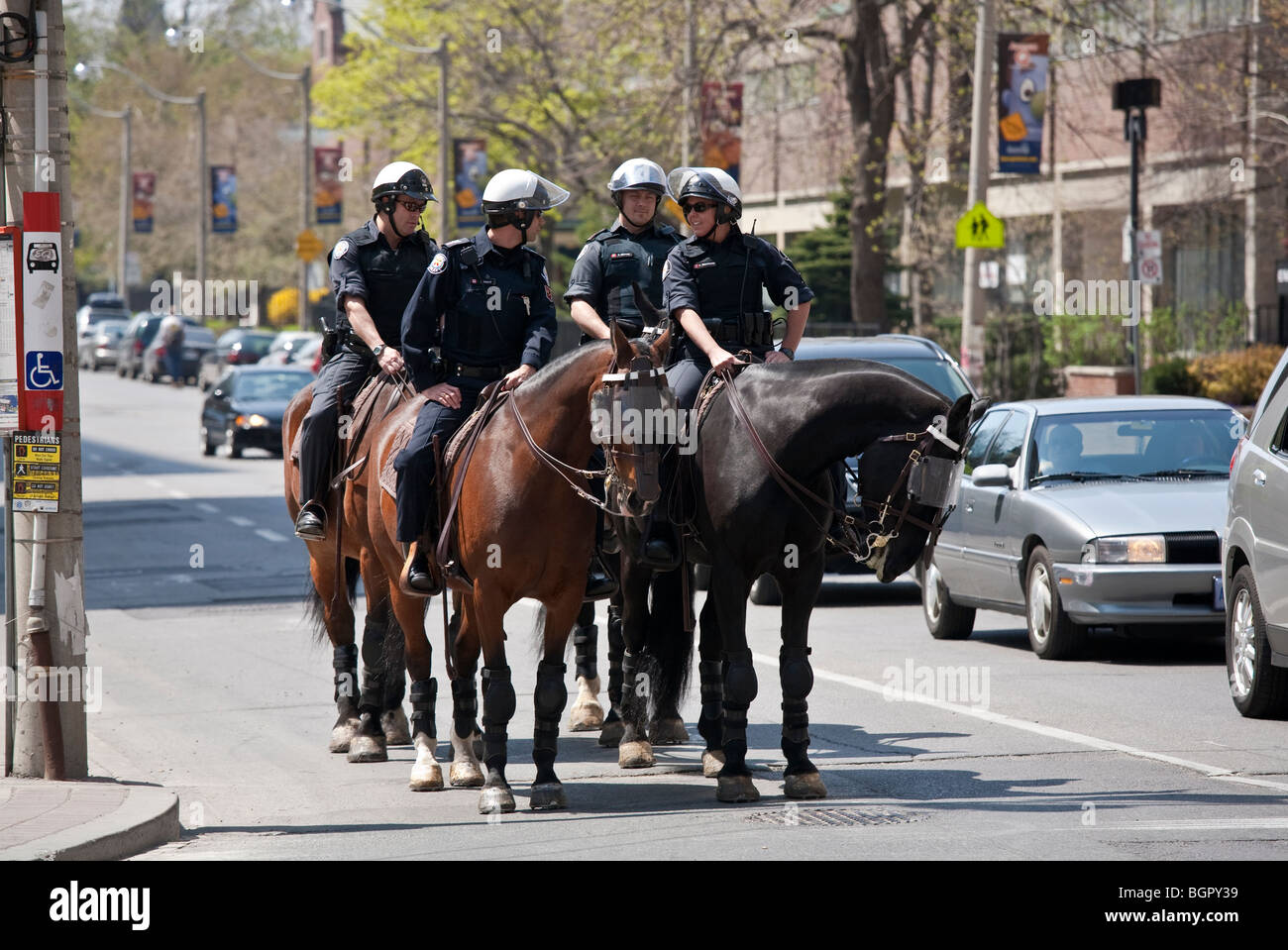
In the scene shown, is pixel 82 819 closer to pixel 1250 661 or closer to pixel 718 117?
pixel 1250 661

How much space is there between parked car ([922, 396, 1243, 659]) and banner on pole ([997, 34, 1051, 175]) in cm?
1175

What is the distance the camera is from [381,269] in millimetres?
10703

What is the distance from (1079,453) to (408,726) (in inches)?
230

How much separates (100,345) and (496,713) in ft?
235

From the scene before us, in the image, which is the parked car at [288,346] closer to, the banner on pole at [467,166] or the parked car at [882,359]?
the banner on pole at [467,166]

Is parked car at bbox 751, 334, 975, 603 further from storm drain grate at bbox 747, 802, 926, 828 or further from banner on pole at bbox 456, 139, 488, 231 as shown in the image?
banner on pole at bbox 456, 139, 488, 231

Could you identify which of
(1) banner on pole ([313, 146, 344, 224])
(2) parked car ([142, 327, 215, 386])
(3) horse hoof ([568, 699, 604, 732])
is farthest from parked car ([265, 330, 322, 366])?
(3) horse hoof ([568, 699, 604, 732])

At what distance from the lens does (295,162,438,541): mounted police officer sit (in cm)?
1055

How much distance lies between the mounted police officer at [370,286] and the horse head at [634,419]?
2.68m

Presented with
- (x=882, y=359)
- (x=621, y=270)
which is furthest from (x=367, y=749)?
(x=882, y=359)

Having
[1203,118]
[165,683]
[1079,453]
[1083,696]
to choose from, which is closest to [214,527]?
[165,683]

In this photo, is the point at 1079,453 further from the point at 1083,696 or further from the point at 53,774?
the point at 53,774

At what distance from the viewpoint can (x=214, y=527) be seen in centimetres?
2355

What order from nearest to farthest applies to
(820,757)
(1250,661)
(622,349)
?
(622,349) < (820,757) < (1250,661)
